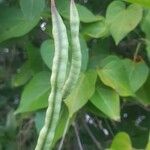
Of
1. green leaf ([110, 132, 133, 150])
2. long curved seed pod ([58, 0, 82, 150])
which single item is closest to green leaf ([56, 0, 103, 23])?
green leaf ([110, 132, 133, 150])

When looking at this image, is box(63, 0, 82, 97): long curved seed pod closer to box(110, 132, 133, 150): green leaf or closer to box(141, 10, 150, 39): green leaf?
box(110, 132, 133, 150): green leaf

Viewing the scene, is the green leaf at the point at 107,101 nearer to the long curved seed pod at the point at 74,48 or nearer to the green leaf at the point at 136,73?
the green leaf at the point at 136,73

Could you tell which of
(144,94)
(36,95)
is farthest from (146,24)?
(36,95)

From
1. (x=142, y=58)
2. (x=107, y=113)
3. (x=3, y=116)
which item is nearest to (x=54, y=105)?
(x=107, y=113)

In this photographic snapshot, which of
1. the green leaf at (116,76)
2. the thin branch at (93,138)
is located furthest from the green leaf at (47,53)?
the thin branch at (93,138)

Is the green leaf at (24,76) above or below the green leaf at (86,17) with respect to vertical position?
below
